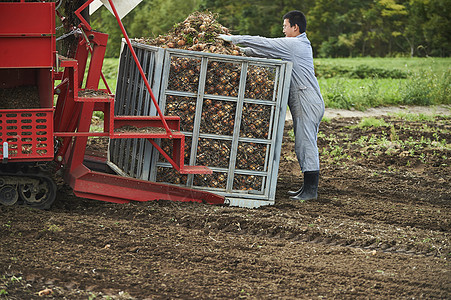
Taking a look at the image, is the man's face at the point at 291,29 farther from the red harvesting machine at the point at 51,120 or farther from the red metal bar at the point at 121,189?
the red metal bar at the point at 121,189

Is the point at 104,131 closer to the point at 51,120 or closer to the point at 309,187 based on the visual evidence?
the point at 51,120

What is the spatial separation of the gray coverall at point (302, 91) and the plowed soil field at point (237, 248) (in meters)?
0.65

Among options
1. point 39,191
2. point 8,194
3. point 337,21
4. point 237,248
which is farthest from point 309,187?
point 337,21

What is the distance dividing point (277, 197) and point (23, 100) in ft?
10.3

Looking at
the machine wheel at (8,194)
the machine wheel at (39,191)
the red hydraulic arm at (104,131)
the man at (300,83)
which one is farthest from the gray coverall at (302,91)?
the machine wheel at (8,194)

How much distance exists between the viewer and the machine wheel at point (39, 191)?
20.1ft

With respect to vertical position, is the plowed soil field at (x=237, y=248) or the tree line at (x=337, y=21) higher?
the tree line at (x=337, y=21)

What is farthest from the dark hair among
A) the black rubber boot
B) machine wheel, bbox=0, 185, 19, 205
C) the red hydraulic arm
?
machine wheel, bbox=0, 185, 19, 205

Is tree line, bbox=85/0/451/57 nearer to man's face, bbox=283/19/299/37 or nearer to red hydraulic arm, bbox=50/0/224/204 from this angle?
man's face, bbox=283/19/299/37

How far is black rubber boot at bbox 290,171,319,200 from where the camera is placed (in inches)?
287

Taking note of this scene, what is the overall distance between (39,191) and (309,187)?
310cm

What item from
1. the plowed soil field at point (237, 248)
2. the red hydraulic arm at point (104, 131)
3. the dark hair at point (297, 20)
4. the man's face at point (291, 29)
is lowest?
the plowed soil field at point (237, 248)

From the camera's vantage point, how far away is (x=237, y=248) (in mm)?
5379

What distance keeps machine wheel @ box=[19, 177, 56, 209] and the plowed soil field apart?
0.52 feet
